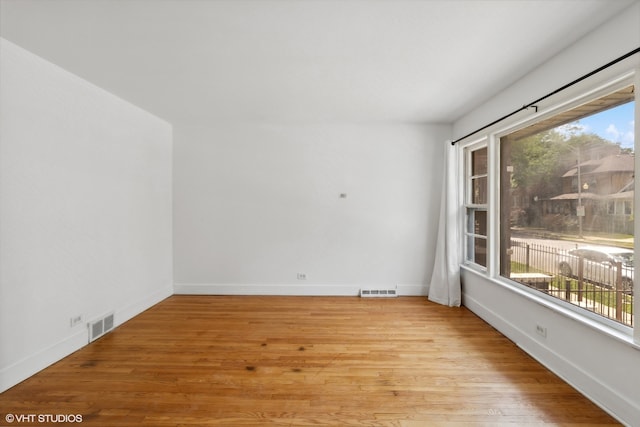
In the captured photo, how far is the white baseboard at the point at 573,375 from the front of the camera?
187cm

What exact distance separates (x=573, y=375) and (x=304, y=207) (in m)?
3.50

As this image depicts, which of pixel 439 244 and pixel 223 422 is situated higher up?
pixel 439 244

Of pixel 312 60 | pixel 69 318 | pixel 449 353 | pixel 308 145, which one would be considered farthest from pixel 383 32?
pixel 69 318

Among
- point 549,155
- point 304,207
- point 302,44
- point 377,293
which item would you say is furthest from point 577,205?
point 304,207

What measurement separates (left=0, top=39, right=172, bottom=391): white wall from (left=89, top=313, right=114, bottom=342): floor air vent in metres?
0.06

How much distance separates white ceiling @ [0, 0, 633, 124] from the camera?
1.86m

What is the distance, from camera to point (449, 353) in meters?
2.75

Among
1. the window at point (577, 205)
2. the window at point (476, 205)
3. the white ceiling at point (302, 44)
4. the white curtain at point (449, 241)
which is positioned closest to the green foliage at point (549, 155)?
the window at point (577, 205)

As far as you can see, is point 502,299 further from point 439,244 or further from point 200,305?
point 200,305

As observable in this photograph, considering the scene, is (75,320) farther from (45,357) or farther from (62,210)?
(62,210)

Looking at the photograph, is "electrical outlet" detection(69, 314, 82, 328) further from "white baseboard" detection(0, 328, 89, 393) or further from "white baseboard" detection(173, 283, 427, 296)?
"white baseboard" detection(173, 283, 427, 296)

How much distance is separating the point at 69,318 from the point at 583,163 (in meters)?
4.84

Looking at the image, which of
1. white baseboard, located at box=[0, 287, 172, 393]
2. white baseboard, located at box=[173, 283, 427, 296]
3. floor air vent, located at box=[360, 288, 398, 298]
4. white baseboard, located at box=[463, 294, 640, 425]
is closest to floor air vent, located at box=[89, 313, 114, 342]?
white baseboard, located at box=[0, 287, 172, 393]

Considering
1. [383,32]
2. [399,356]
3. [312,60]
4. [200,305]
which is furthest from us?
[200,305]
